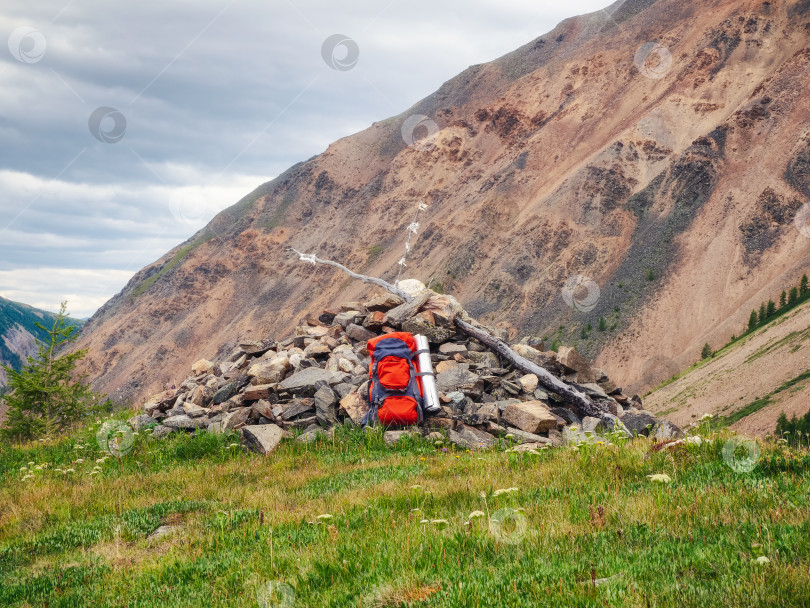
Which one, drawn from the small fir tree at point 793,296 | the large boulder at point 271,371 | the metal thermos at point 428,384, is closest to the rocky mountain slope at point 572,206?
the small fir tree at point 793,296

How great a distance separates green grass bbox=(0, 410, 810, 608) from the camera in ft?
11.0

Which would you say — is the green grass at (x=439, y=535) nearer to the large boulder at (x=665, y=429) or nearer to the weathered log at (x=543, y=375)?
the large boulder at (x=665, y=429)

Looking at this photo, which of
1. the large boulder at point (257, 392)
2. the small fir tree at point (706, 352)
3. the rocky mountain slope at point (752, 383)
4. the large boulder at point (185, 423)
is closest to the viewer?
the large boulder at point (185, 423)

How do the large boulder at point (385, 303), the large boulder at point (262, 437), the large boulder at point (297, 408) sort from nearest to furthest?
the large boulder at point (262, 437) < the large boulder at point (297, 408) < the large boulder at point (385, 303)

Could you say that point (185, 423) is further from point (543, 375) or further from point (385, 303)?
→ point (543, 375)

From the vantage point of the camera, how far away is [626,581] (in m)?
3.22

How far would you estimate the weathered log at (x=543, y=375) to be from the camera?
1253cm

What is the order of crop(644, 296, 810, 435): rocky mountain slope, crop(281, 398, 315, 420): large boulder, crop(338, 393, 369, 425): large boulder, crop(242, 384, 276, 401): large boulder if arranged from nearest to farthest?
1. crop(338, 393, 369, 425): large boulder
2. crop(281, 398, 315, 420): large boulder
3. crop(242, 384, 276, 401): large boulder
4. crop(644, 296, 810, 435): rocky mountain slope

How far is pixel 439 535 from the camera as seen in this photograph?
4.42 metres

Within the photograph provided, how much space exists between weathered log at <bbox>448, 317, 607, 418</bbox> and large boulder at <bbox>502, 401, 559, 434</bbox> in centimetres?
139

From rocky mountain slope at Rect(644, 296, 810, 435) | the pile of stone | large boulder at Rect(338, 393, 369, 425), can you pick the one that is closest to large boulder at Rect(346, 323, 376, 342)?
the pile of stone

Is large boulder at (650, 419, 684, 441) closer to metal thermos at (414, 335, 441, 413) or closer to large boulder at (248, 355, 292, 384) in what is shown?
metal thermos at (414, 335, 441, 413)

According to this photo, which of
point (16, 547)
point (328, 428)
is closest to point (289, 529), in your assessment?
point (16, 547)

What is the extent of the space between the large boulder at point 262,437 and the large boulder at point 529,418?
4140mm
